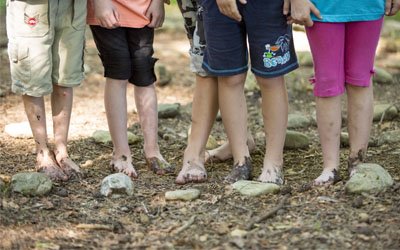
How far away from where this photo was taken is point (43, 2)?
3688 mm

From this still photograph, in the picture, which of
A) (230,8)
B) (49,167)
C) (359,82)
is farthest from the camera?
(49,167)

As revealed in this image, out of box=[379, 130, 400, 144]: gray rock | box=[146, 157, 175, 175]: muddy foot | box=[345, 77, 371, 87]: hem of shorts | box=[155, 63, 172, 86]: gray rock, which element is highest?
box=[345, 77, 371, 87]: hem of shorts

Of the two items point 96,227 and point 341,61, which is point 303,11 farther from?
point 96,227

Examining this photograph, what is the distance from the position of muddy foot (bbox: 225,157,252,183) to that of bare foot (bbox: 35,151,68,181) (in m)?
0.82

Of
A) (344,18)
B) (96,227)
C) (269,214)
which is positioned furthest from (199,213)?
(344,18)

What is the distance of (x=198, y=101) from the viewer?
3947 millimetres

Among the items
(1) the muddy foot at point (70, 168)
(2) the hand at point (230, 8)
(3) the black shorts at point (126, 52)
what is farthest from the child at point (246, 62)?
(1) the muddy foot at point (70, 168)

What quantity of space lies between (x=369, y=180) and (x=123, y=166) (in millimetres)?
1277

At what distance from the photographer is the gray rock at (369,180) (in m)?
3.48

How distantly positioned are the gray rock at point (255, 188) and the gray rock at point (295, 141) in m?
0.88

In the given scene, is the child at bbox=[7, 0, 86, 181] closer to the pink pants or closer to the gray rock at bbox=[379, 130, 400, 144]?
the pink pants

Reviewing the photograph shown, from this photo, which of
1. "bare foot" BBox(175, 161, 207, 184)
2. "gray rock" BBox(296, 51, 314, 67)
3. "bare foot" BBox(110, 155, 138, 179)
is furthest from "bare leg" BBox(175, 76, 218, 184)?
"gray rock" BBox(296, 51, 314, 67)

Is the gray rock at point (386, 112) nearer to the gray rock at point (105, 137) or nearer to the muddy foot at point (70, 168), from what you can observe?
the gray rock at point (105, 137)

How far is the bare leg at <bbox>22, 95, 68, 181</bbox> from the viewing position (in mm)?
3859
